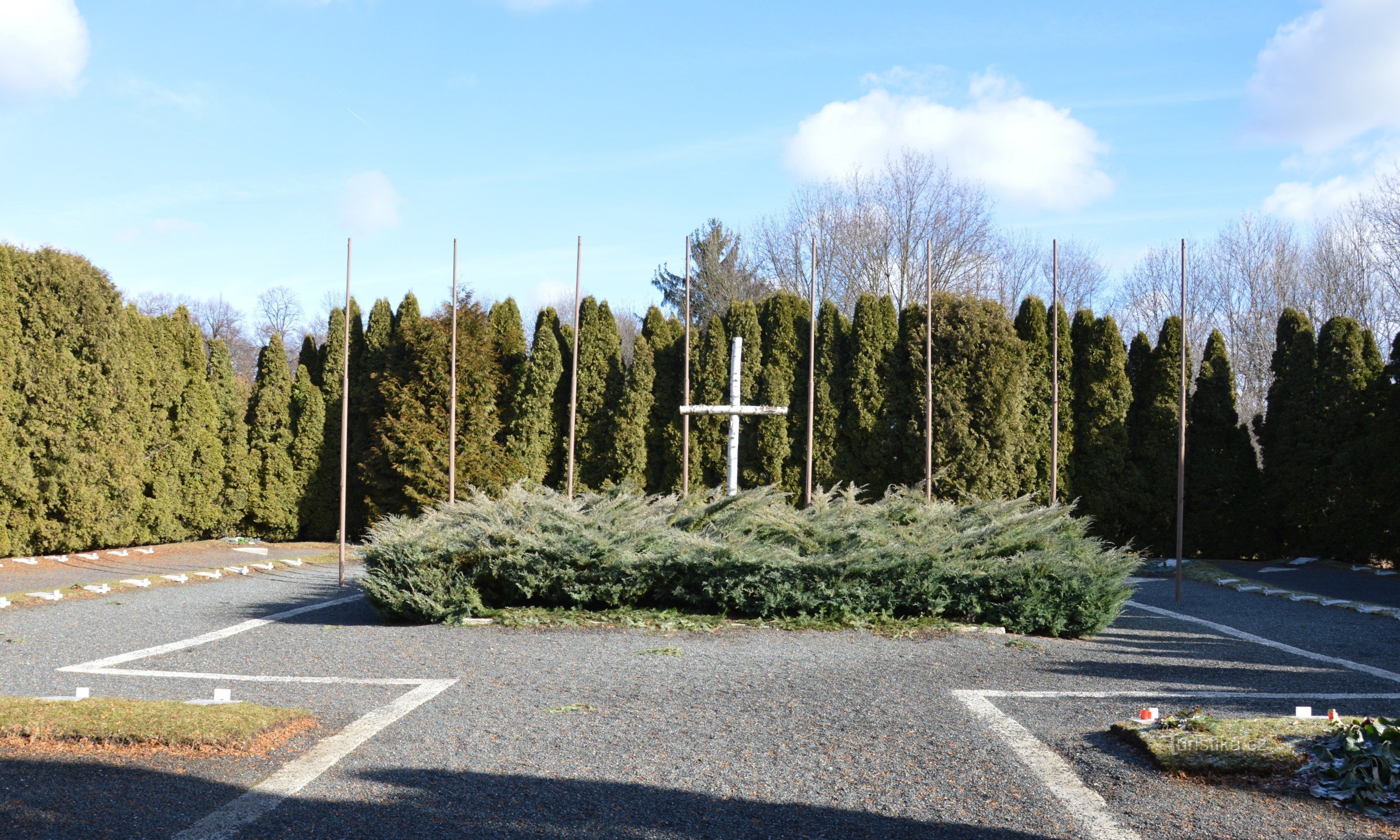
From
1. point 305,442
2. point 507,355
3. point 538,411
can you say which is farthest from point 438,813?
point 305,442

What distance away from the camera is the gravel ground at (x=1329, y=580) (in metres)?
11.9

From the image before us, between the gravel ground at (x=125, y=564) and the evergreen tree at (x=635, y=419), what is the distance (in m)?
5.44

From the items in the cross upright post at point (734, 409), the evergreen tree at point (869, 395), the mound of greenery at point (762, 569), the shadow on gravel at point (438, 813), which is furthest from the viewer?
the evergreen tree at point (869, 395)

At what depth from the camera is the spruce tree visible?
1809cm

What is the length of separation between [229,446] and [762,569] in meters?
13.2

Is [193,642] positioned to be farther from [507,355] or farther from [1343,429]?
[1343,429]

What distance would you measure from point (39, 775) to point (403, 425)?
13.5m

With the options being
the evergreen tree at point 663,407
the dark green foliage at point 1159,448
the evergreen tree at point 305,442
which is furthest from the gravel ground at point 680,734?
the evergreen tree at point 305,442

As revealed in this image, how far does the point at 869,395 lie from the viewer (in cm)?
1789

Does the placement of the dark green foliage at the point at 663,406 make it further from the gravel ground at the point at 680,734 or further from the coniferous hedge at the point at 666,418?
the gravel ground at the point at 680,734

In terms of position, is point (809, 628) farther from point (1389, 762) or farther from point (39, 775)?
point (39, 775)

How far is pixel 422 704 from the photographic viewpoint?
567cm

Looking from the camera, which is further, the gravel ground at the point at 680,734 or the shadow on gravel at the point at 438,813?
the gravel ground at the point at 680,734

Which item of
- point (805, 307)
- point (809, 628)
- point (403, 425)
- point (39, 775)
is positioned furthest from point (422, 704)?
point (805, 307)
